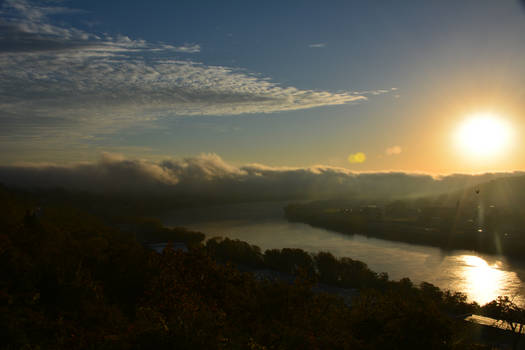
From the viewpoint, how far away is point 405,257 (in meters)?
21.5

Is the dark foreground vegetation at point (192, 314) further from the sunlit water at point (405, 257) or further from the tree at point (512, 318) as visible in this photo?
the sunlit water at point (405, 257)

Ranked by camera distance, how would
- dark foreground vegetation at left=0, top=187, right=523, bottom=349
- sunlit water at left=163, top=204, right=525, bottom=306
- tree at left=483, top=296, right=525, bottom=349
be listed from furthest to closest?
1. sunlit water at left=163, top=204, right=525, bottom=306
2. tree at left=483, top=296, right=525, bottom=349
3. dark foreground vegetation at left=0, top=187, right=523, bottom=349

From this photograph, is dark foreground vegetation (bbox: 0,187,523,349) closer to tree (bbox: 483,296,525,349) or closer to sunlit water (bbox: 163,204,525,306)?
tree (bbox: 483,296,525,349)

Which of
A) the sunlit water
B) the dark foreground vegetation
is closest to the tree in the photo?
the dark foreground vegetation

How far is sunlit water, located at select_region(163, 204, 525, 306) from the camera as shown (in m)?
15.1

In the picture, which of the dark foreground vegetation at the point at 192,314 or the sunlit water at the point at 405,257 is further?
the sunlit water at the point at 405,257

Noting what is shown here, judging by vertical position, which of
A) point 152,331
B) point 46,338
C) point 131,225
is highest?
point 152,331

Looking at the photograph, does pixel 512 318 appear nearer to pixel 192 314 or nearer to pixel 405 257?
pixel 192 314

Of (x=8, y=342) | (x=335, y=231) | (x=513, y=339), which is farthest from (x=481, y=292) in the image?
(x=335, y=231)

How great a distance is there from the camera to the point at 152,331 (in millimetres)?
2912

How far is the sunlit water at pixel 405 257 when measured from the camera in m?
15.1

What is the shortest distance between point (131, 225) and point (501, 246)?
85.4ft

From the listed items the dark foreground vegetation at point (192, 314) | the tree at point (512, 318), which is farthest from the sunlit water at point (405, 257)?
the dark foreground vegetation at point (192, 314)

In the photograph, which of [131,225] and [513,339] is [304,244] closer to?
[131,225]
